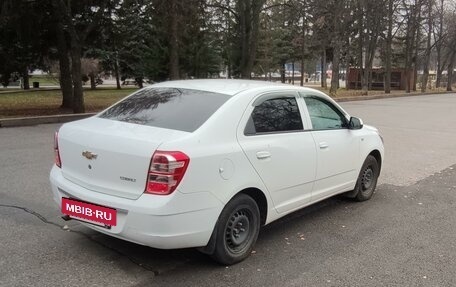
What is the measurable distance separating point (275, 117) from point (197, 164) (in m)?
1.30

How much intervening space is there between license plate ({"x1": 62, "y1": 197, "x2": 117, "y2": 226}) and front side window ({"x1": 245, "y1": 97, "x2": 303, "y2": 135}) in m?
1.38

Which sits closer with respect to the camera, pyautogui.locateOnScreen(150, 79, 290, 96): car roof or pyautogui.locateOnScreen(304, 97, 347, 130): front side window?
pyautogui.locateOnScreen(150, 79, 290, 96): car roof

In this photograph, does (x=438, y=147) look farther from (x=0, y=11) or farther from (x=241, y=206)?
(x=0, y=11)

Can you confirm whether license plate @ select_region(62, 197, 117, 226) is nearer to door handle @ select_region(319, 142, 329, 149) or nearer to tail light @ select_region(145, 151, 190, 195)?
tail light @ select_region(145, 151, 190, 195)

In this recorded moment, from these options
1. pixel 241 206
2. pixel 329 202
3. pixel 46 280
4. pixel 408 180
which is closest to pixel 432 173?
pixel 408 180

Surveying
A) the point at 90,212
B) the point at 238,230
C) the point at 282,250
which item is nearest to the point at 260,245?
the point at 282,250

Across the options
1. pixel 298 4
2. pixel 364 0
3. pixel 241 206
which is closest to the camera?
pixel 241 206

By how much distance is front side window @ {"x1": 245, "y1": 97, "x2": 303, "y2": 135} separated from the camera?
4.55 m

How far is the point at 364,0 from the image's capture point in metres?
34.1

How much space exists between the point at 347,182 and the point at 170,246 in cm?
287

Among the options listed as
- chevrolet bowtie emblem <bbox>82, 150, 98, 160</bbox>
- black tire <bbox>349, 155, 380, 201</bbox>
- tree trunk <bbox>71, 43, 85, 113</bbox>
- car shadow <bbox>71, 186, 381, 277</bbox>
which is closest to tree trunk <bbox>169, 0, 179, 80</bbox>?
tree trunk <bbox>71, 43, 85, 113</bbox>

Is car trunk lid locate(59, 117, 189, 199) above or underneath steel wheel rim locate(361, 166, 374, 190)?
above

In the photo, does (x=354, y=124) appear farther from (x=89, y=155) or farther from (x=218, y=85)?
(x=89, y=155)

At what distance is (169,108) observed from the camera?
450 cm
